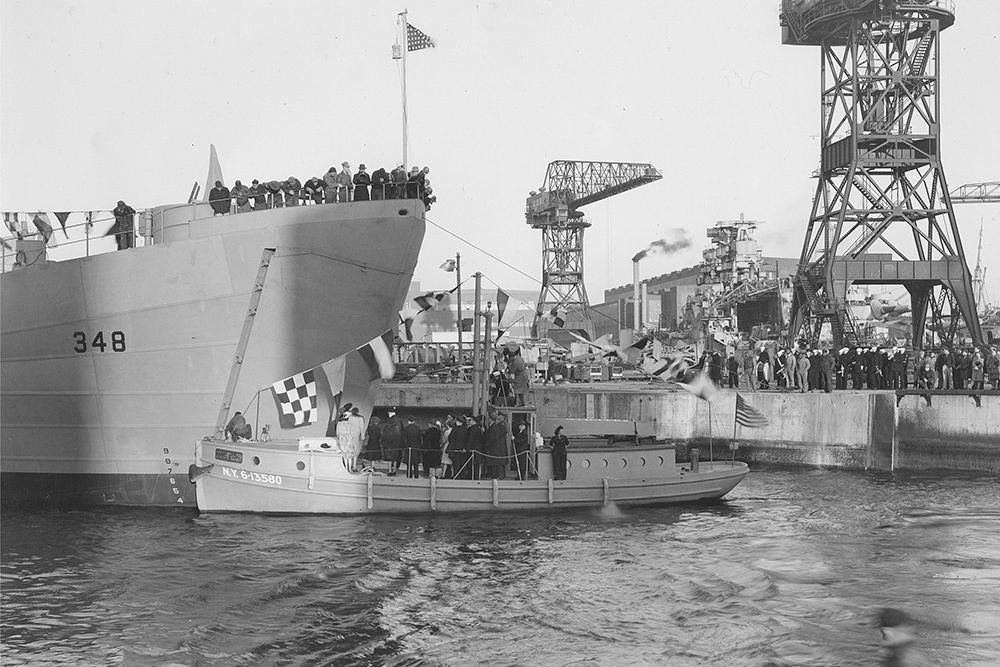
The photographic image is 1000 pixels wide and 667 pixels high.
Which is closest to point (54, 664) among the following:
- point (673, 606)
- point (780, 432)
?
point (673, 606)

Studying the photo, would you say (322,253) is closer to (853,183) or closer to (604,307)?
(853,183)

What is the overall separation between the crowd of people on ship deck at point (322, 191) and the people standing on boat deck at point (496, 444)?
5285 mm

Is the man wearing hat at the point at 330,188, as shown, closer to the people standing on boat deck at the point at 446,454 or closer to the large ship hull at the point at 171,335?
the large ship hull at the point at 171,335

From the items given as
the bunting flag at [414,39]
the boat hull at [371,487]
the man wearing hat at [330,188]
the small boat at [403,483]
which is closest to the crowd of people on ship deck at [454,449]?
the small boat at [403,483]

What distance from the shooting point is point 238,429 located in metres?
19.2

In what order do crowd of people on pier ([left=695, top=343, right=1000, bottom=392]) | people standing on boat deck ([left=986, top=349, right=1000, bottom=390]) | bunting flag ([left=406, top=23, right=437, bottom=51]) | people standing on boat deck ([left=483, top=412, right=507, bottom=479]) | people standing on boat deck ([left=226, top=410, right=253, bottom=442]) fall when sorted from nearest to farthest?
people standing on boat deck ([left=226, top=410, right=253, bottom=442]) < people standing on boat deck ([left=483, top=412, right=507, bottom=479]) < bunting flag ([left=406, top=23, right=437, bottom=51]) < crowd of people on pier ([left=695, top=343, right=1000, bottom=392]) < people standing on boat deck ([left=986, top=349, right=1000, bottom=390])

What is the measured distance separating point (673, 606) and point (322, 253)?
1050cm

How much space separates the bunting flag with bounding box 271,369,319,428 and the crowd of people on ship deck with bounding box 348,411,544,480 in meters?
1.35

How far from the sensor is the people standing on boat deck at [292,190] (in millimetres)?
20109

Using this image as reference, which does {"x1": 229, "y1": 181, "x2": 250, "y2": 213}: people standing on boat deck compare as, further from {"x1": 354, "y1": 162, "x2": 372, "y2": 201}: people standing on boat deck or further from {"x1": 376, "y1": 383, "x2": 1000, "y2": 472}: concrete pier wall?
{"x1": 376, "y1": 383, "x2": 1000, "y2": 472}: concrete pier wall

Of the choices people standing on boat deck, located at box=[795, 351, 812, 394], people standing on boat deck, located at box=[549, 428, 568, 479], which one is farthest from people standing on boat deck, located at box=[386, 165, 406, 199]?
people standing on boat deck, located at box=[795, 351, 812, 394]

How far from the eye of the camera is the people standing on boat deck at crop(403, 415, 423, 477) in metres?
19.8

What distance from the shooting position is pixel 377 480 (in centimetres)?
1889

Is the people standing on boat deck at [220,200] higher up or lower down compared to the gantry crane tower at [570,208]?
lower down
